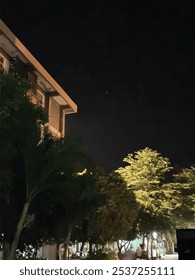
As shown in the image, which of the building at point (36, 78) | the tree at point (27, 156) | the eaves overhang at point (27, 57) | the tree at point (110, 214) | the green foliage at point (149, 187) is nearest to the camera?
the tree at point (27, 156)

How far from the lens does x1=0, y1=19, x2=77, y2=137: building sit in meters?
13.6

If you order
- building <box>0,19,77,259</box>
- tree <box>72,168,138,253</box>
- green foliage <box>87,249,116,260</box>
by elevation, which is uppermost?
building <box>0,19,77,259</box>

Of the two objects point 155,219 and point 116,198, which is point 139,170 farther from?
point 116,198

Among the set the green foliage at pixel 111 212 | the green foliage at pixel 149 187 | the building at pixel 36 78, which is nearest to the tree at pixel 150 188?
the green foliage at pixel 149 187

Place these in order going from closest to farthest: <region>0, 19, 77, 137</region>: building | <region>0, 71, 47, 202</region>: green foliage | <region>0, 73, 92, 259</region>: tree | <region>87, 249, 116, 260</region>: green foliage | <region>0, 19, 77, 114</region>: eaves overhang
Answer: <region>0, 71, 47, 202</region>: green foliage
<region>0, 73, 92, 259</region>: tree
<region>0, 19, 77, 114</region>: eaves overhang
<region>0, 19, 77, 137</region>: building
<region>87, 249, 116, 260</region>: green foliage

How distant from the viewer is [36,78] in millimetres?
15859

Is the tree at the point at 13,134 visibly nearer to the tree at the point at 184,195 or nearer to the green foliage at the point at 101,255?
the green foliage at the point at 101,255

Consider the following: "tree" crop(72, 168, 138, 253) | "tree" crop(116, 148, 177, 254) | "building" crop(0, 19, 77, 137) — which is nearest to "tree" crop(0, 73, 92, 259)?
"building" crop(0, 19, 77, 137)

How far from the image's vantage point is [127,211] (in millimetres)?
15430

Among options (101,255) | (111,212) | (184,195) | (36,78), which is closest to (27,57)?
(36,78)

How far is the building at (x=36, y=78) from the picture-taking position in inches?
534

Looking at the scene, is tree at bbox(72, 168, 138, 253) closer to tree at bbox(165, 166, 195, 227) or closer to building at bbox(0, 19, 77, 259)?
building at bbox(0, 19, 77, 259)
